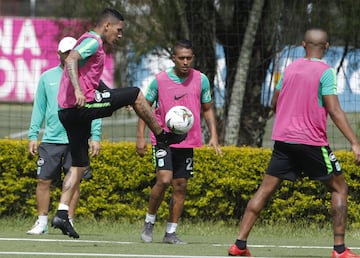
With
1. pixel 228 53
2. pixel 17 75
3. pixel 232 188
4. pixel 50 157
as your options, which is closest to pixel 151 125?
pixel 50 157

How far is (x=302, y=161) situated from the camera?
9.12 m

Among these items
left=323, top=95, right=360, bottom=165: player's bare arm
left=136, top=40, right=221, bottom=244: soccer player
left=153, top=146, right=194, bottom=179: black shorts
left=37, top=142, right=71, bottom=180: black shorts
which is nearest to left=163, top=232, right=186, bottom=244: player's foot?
left=136, top=40, right=221, bottom=244: soccer player

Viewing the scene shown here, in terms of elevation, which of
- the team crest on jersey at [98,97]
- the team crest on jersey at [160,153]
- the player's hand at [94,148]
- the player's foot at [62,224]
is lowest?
the player's foot at [62,224]

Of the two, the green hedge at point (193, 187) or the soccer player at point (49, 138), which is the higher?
the soccer player at point (49, 138)

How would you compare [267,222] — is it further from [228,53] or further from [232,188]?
[228,53]

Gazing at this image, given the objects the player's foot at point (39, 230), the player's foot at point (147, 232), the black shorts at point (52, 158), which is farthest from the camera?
the black shorts at point (52, 158)

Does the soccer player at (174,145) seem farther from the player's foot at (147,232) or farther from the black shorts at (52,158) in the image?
the black shorts at (52,158)

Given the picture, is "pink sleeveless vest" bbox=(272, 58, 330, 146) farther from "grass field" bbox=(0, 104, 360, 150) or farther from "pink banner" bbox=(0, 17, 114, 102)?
"pink banner" bbox=(0, 17, 114, 102)

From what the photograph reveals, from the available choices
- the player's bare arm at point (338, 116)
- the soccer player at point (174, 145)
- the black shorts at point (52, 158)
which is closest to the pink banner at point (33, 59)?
the black shorts at point (52, 158)

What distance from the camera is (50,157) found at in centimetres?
1190

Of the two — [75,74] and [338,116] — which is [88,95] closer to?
[75,74]

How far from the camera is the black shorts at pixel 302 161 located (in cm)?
904

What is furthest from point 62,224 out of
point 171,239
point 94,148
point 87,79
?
point 94,148

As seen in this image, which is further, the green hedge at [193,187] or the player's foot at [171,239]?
the green hedge at [193,187]
